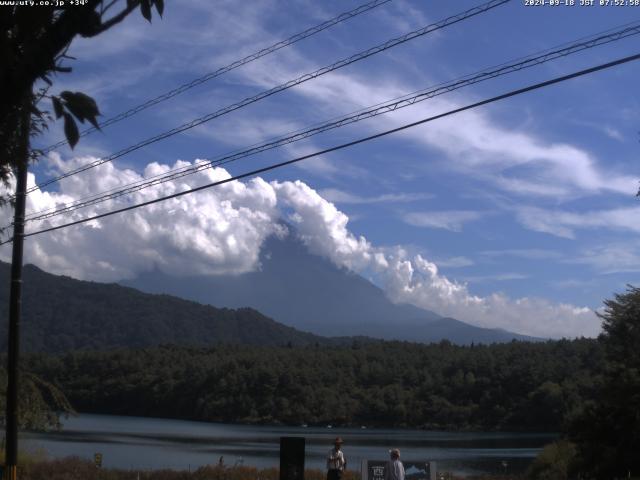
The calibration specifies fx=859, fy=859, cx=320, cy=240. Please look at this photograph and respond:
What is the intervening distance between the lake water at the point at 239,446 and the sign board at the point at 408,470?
1194 centimetres

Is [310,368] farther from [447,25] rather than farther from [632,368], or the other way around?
[447,25]

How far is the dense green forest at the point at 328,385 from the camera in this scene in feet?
263

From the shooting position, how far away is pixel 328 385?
9619cm

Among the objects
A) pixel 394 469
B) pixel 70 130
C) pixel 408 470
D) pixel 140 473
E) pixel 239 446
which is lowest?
pixel 239 446

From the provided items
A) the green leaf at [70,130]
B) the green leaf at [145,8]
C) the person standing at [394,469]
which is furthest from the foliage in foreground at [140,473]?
the green leaf at [145,8]

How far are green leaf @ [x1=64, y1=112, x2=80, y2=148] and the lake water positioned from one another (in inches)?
1067

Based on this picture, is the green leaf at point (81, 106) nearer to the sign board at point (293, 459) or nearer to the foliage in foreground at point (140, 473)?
the sign board at point (293, 459)

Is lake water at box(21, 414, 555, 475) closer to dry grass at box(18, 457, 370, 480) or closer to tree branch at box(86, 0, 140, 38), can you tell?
dry grass at box(18, 457, 370, 480)

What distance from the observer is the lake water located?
42406mm

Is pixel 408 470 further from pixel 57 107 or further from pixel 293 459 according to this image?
pixel 57 107

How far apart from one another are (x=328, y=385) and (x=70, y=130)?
3620 inches

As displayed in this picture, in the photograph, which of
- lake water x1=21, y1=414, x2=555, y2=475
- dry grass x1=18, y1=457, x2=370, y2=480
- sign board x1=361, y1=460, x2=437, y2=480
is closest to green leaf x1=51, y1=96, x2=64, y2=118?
sign board x1=361, y1=460, x2=437, y2=480

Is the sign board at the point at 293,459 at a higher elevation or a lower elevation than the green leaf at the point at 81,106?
lower

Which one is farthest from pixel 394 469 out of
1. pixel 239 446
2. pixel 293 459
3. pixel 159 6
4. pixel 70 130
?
pixel 239 446
